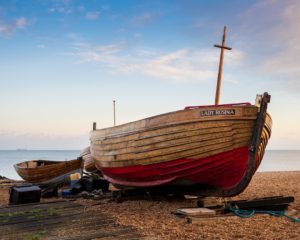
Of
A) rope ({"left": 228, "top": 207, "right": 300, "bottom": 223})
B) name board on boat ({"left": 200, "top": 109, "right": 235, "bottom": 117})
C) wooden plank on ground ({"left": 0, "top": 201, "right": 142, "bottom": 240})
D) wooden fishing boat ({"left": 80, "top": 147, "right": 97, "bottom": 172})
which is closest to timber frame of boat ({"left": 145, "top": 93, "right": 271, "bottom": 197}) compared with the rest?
rope ({"left": 228, "top": 207, "right": 300, "bottom": 223})

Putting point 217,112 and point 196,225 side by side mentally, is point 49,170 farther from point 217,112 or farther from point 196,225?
point 196,225

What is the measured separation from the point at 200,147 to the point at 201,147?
0.07 ft

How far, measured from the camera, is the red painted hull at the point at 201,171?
792 cm

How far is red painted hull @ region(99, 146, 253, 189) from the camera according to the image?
26.0 ft

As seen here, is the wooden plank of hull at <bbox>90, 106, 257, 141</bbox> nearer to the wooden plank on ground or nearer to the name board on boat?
the name board on boat

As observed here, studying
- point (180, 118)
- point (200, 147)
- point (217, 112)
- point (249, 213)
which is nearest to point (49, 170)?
point (180, 118)

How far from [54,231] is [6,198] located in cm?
577

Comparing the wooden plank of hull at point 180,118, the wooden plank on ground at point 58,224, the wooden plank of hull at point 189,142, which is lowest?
the wooden plank on ground at point 58,224

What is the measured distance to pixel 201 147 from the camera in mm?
7957

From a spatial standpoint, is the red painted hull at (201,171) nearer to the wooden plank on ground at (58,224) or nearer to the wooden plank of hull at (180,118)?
the wooden plank of hull at (180,118)

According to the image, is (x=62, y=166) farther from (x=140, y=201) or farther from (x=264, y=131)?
(x=264, y=131)

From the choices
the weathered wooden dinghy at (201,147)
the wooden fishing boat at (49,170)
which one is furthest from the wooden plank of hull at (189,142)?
the wooden fishing boat at (49,170)

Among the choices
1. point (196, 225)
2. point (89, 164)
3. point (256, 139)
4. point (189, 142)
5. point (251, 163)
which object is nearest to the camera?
point (196, 225)

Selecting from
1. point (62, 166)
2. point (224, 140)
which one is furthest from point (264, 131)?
point (62, 166)
